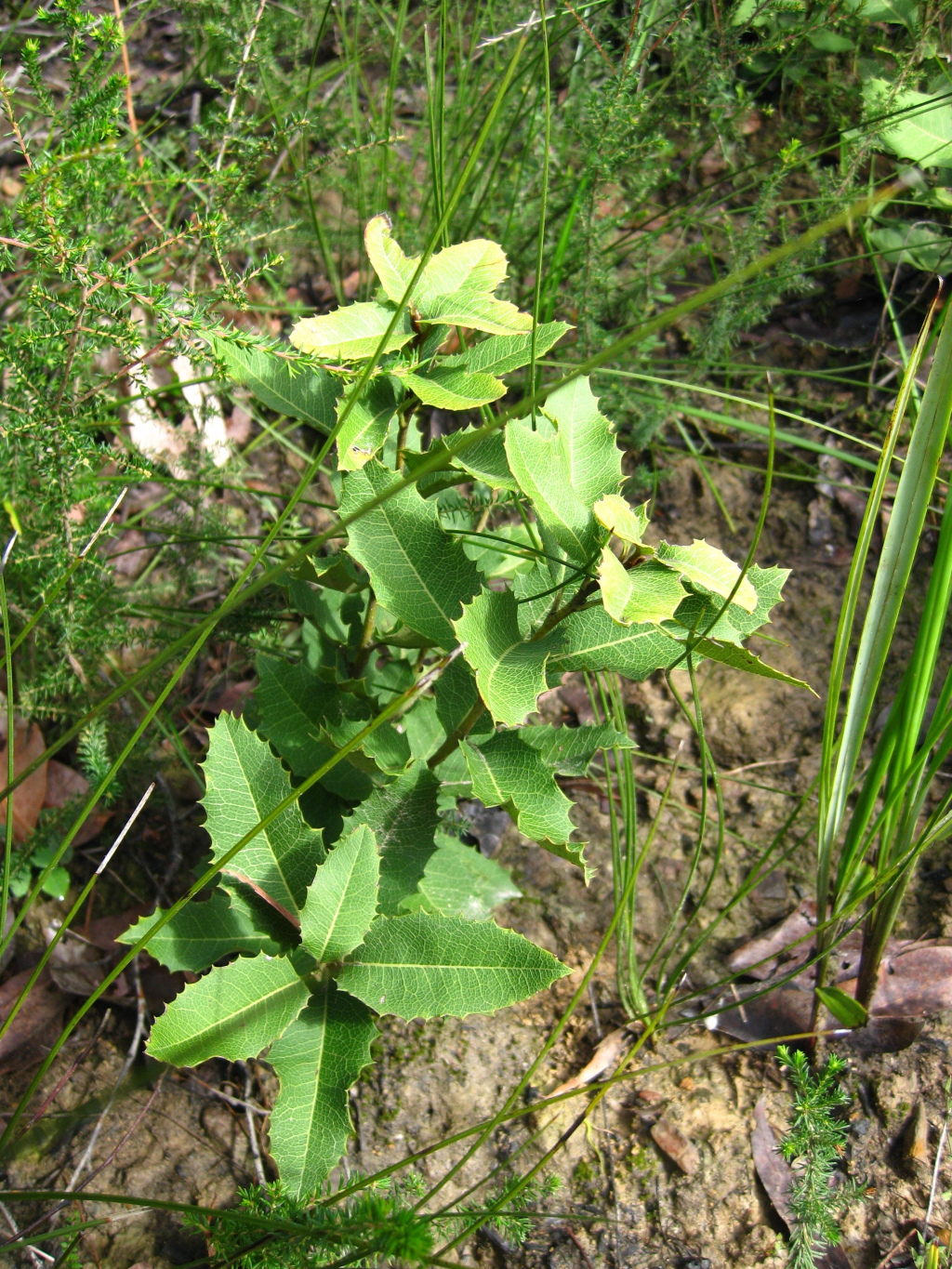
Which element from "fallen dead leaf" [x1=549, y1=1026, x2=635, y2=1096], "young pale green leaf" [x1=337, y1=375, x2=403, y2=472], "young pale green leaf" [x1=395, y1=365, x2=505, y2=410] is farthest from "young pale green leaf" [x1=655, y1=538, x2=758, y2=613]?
"fallen dead leaf" [x1=549, y1=1026, x2=635, y2=1096]

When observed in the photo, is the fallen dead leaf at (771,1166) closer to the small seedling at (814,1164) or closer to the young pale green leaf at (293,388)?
the small seedling at (814,1164)

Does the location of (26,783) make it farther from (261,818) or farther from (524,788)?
(524,788)

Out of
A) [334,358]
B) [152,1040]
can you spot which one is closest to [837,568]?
[334,358]

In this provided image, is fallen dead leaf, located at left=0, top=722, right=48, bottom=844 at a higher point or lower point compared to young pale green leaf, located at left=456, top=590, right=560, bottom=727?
lower

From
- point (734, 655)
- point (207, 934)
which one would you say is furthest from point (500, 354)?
point (207, 934)

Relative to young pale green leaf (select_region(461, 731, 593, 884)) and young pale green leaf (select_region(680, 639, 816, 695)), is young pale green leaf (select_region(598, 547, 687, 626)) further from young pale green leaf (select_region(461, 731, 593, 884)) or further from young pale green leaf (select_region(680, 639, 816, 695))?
young pale green leaf (select_region(461, 731, 593, 884))

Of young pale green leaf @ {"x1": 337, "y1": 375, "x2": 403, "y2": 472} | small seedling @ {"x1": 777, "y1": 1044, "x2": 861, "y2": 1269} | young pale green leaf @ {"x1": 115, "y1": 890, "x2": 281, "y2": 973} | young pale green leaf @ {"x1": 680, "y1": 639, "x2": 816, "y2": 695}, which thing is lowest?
small seedling @ {"x1": 777, "y1": 1044, "x2": 861, "y2": 1269}

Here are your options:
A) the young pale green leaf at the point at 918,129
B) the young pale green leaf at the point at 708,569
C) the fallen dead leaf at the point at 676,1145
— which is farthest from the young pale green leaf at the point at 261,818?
the young pale green leaf at the point at 918,129
